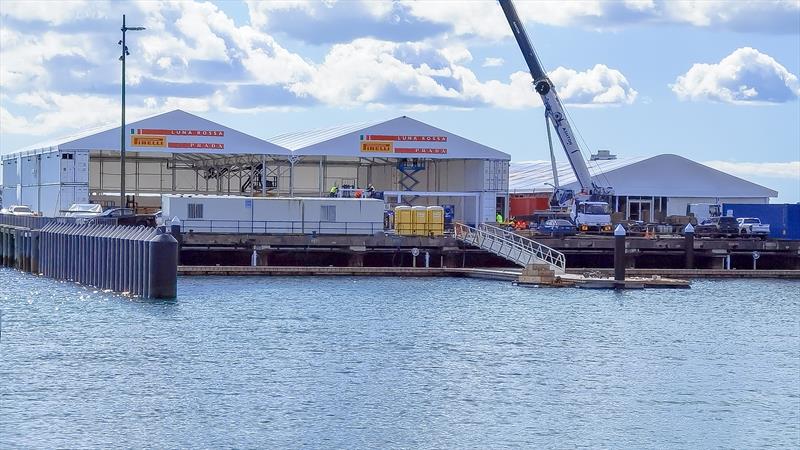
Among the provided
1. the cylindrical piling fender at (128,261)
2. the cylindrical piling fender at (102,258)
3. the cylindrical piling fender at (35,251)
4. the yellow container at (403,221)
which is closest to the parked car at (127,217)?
the cylindrical piling fender at (35,251)

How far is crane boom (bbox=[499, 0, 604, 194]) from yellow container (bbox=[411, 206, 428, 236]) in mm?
14730

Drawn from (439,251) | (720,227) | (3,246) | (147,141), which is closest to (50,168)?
(147,141)

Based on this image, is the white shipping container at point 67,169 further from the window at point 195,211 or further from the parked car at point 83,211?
the window at point 195,211

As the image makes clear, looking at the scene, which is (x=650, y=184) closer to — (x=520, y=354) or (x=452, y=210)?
(x=452, y=210)

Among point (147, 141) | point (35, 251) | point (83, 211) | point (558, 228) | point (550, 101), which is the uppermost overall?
point (550, 101)

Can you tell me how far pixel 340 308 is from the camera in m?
59.2

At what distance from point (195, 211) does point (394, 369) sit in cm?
3765

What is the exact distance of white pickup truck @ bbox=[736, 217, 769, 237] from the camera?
92.4 meters

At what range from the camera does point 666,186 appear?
113125 mm

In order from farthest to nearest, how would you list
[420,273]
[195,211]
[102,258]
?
[195,211] < [420,273] < [102,258]

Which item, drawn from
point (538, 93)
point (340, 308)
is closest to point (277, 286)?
point (340, 308)

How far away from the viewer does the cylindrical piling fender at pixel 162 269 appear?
A: 56.2 metres

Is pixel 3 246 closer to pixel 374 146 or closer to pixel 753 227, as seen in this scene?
pixel 374 146

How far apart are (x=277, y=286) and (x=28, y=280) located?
1242 cm
